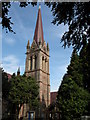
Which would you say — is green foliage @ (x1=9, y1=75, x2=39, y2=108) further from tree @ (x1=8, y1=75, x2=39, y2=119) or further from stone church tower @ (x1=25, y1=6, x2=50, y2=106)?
stone church tower @ (x1=25, y1=6, x2=50, y2=106)

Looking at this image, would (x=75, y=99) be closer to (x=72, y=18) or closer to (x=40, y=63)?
(x=72, y=18)

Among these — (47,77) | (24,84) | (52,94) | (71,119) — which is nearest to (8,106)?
(24,84)

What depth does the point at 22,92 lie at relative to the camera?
34.5 metres

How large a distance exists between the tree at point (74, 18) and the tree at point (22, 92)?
26.6 meters

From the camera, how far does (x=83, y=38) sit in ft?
23.0

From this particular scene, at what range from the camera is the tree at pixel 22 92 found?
33219mm

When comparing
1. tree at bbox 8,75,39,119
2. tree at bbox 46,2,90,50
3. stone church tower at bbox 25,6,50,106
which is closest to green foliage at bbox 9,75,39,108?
tree at bbox 8,75,39,119

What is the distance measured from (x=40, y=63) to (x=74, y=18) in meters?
42.0

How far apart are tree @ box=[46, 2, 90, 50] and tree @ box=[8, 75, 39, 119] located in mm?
26594

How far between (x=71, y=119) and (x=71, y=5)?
57.8ft

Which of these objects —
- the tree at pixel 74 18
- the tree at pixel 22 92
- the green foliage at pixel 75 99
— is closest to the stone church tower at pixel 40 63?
the tree at pixel 22 92

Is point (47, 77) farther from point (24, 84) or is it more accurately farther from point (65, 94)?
point (65, 94)

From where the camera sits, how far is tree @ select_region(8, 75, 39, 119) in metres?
33.2

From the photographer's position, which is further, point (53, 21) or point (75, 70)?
point (75, 70)
